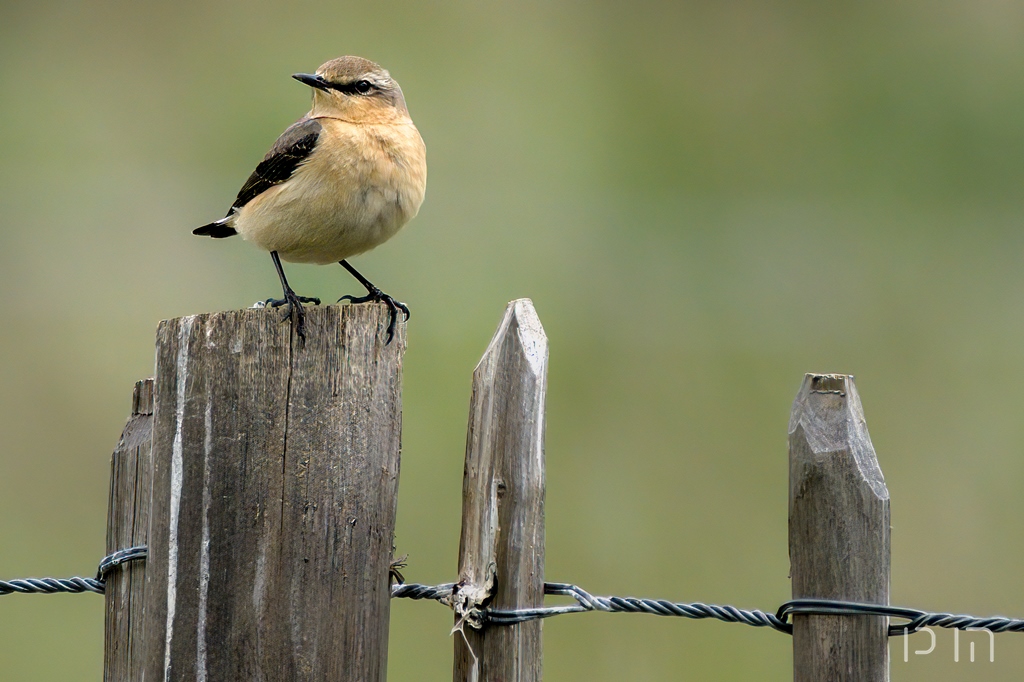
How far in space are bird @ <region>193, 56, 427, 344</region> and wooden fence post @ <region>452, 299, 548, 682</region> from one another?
4.02ft

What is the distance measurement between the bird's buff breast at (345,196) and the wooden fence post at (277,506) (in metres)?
→ 1.46

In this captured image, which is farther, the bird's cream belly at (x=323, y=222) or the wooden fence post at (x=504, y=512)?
the bird's cream belly at (x=323, y=222)

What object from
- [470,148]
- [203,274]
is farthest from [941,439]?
[203,274]

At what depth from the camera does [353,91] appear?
400 centimetres

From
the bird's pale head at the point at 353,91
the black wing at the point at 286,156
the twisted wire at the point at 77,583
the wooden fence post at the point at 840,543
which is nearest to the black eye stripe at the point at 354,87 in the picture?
the bird's pale head at the point at 353,91

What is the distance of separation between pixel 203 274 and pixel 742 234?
4.13 m

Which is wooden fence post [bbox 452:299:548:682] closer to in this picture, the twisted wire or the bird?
the twisted wire

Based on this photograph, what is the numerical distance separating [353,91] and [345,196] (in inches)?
25.1

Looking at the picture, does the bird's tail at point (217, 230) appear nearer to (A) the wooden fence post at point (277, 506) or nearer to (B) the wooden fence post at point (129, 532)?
(B) the wooden fence post at point (129, 532)

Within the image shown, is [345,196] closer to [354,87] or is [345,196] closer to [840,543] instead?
[354,87]

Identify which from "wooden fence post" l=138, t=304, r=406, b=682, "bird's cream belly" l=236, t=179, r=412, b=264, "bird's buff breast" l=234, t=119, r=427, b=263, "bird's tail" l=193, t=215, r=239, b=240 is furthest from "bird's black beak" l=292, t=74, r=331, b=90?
"wooden fence post" l=138, t=304, r=406, b=682

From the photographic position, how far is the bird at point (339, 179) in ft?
11.8

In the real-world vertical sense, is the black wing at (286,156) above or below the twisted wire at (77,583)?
above

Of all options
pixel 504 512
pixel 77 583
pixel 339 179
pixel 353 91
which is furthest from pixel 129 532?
pixel 353 91
